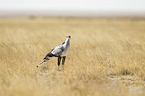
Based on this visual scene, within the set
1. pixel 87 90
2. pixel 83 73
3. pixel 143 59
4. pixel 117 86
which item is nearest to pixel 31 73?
pixel 83 73

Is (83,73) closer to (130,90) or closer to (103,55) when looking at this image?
(130,90)

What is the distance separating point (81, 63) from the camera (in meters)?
5.47

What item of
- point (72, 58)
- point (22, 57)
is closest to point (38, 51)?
point (22, 57)

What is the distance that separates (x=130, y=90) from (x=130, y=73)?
1.29 m

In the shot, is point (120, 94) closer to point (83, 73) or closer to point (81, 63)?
point (83, 73)

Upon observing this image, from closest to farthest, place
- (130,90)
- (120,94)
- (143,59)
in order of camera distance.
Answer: (120,94) → (130,90) → (143,59)

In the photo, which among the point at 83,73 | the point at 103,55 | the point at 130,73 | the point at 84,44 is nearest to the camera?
the point at 83,73

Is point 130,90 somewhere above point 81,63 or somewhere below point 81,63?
below

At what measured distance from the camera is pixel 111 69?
5.51 meters

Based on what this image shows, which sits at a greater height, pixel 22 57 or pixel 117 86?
pixel 22 57

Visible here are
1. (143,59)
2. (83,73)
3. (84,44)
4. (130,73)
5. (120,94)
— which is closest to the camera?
(120,94)

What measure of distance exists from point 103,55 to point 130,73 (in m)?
1.48

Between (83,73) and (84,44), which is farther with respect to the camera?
(84,44)

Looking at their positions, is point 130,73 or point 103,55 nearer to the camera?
point 130,73
